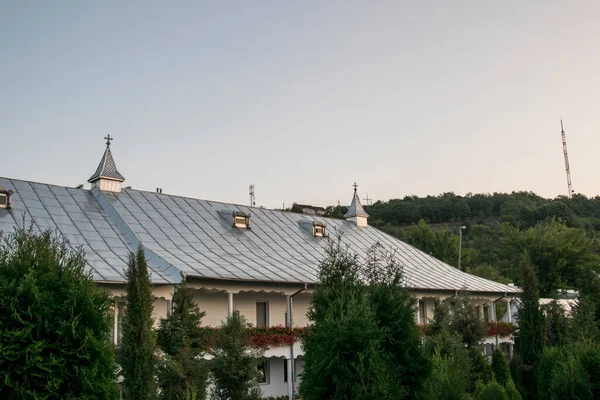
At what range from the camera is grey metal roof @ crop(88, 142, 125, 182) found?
27188 mm

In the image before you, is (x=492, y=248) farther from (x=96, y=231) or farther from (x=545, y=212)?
(x=96, y=231)

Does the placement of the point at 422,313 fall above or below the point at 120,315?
below

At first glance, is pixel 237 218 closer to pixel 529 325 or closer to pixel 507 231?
pixel 529 325

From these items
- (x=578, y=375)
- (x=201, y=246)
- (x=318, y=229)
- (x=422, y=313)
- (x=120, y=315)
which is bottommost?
(x=578, y=375)

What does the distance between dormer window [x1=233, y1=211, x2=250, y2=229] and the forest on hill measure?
1283 centimetres

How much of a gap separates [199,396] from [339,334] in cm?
495

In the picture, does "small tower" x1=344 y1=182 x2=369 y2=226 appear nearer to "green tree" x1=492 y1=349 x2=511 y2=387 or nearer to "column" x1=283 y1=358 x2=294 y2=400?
"column" x1=283 y1=358 x2=294 y2=400

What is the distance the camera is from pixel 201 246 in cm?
2570

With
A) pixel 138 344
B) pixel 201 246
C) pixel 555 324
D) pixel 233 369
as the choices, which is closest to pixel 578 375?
pixel 555 324

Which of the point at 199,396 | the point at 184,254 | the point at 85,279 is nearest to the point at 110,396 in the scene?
the point at 85,279

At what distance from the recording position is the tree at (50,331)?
9078 millimetres

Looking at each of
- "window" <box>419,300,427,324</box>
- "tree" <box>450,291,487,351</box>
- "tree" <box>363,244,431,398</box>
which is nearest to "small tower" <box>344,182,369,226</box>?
"window" <box>419,300,427,324</box>

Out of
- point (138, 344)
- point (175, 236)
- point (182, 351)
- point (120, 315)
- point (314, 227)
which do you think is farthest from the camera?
point (314, 227)

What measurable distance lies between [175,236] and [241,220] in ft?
15.4
